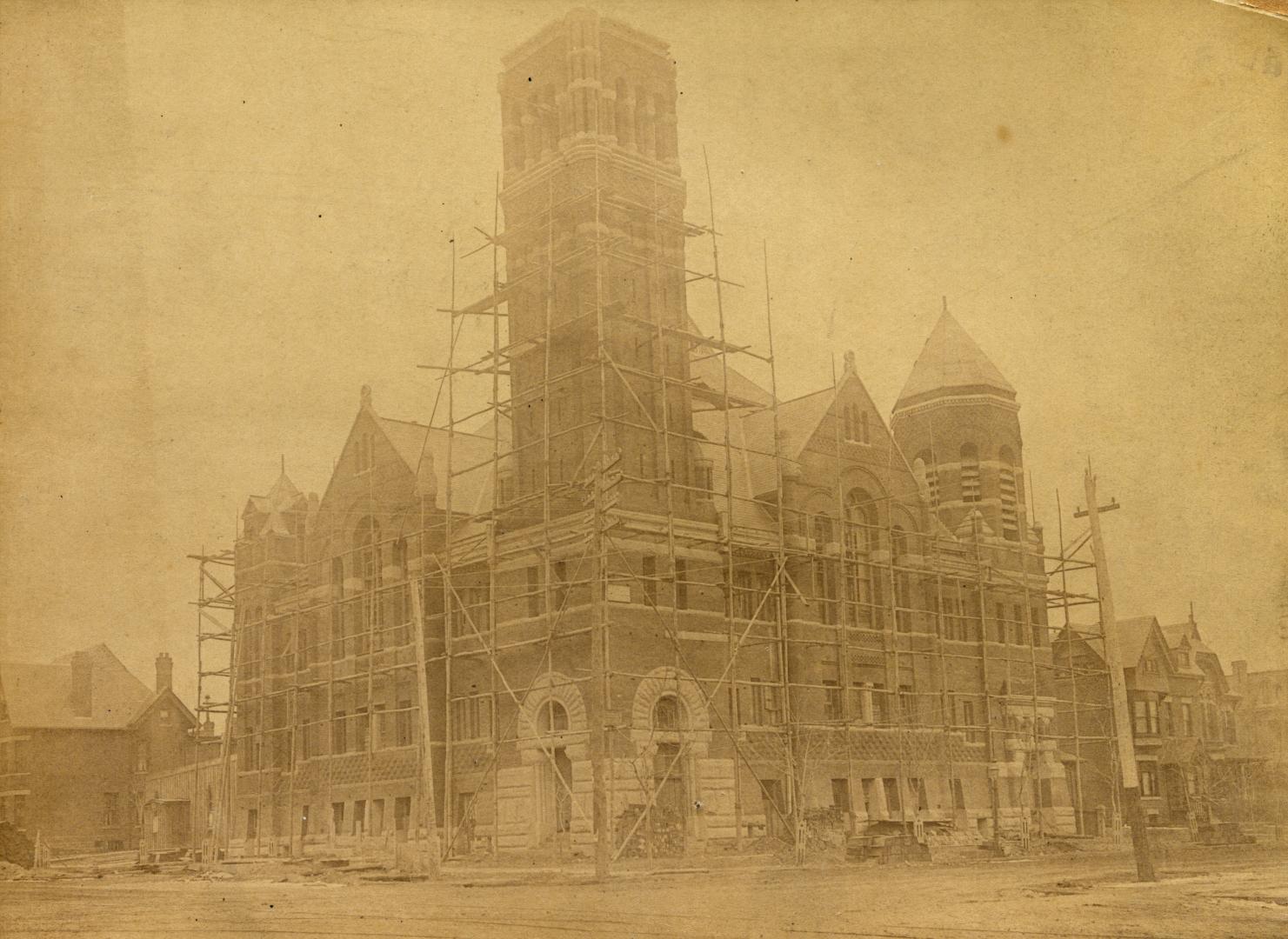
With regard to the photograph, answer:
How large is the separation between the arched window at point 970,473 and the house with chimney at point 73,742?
65.2 feet

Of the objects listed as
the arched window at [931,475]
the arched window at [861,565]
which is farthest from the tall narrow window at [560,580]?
the arched window at [931,475]

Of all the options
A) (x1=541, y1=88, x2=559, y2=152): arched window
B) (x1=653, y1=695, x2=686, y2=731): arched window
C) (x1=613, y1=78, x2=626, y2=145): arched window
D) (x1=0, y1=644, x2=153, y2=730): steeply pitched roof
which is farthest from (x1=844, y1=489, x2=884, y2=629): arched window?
(x1=0, y1=644, x2=153, y2=730): steeply pitched roof

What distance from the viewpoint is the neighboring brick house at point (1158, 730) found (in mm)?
27328

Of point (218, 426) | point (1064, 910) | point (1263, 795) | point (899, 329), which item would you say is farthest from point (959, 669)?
point (218, 426)

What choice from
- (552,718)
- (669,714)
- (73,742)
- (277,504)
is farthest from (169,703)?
(669,714)

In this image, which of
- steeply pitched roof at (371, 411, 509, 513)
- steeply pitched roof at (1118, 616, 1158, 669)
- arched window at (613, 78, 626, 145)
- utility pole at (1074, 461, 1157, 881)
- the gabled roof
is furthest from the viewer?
steeply pitched roof at (371, 411, 509, 513)

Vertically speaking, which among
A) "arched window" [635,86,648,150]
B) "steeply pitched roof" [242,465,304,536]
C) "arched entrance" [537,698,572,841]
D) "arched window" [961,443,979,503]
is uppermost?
"arched window" [635,86,648,150]

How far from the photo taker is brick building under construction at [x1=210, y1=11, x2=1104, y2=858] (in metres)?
24.4

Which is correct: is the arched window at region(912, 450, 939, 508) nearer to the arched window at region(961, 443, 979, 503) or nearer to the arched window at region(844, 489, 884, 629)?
the arched window at region(961, 443, 979, 503)

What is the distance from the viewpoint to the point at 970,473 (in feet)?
112

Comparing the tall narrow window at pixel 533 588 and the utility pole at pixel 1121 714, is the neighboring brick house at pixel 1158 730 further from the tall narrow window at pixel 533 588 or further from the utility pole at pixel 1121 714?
the tall narrow window at pixel 533 588

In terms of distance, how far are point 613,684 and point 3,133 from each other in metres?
14.1

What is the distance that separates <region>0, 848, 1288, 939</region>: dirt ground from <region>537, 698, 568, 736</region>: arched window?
4.37 meters

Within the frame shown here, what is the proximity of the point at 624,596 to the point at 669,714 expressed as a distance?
2469 mm
